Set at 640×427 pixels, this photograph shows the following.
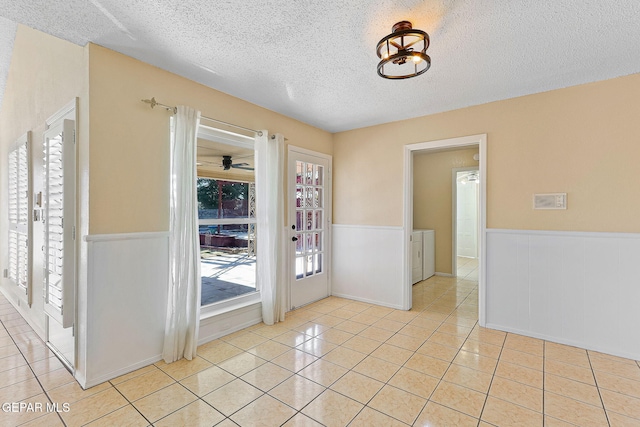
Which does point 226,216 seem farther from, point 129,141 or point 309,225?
point 309,225

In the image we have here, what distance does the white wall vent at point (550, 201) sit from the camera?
2836 millimetres

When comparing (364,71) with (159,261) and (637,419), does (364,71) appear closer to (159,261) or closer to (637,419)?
(159,261)

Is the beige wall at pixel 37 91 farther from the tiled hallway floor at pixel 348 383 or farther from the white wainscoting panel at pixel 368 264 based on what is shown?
the white wainscoting panel at pixel 368 264

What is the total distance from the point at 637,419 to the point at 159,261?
11.2 ft

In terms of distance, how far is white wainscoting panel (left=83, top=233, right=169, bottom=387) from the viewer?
2.12 meters

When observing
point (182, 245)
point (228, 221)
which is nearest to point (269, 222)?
point (228, 221)

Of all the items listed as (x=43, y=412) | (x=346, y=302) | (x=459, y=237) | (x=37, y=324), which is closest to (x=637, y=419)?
(x=346, y=302)

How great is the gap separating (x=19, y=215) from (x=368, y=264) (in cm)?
418

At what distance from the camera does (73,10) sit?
5.83 feet

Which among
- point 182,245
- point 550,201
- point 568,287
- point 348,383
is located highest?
point 550,201

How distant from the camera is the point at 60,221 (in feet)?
7.45

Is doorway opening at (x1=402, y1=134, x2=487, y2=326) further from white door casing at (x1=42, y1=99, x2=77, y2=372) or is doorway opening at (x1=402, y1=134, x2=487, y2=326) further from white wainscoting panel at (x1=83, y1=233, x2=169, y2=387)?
white door casing at (x1=42, y1=99, x2=77, y2=372)

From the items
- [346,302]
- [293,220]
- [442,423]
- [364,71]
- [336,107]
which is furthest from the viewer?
[346,302]

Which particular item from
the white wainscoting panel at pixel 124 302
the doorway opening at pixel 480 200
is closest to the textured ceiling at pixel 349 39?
the doorway opening at pixel 480 200
